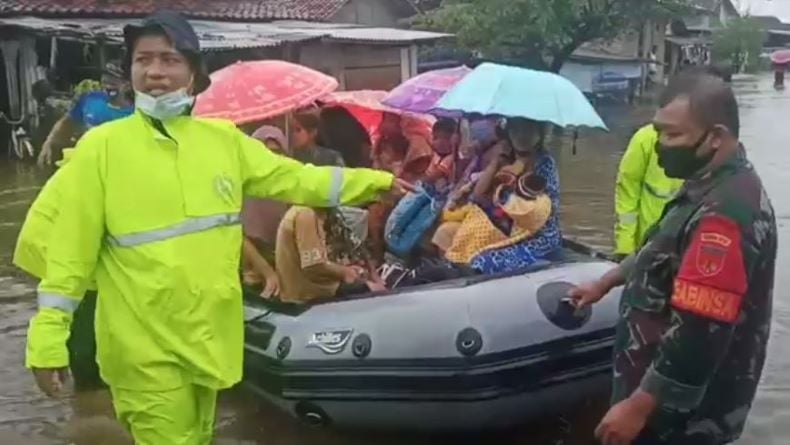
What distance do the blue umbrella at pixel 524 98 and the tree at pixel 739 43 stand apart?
46681 mm

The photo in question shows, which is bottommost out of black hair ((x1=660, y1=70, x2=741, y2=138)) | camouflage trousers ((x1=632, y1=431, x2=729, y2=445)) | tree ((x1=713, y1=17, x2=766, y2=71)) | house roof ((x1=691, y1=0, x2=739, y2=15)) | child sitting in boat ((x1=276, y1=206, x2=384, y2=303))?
tree ((x1=713, y1=17, x2=766, y2=71))

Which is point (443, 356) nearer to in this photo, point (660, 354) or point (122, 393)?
point (122, 393)

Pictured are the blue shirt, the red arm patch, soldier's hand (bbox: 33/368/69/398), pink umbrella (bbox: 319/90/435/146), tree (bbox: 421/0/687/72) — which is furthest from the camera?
tree (bbox: 421/0/687/72)

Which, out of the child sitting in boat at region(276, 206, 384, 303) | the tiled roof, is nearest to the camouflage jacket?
the child sitting in boat at region(276, 206, 384, 303)

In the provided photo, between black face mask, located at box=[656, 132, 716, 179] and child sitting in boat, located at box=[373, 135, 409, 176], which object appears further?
child sitting in boat, located at box=[373, 135, 409, 176]

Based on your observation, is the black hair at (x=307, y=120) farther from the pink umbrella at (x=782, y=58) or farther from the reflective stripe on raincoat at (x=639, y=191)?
the pink umbrella at (x=782, y=58)

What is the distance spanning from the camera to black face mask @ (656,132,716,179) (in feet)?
9.36

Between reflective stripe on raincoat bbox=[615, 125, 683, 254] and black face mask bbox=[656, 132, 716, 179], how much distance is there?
9.88 ft

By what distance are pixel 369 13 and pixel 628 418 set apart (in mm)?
26244

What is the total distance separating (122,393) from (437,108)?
3.47 m

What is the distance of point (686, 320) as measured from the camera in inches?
106

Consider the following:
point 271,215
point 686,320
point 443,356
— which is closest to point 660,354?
point 686,320

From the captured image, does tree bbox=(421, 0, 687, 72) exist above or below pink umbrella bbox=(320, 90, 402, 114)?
below

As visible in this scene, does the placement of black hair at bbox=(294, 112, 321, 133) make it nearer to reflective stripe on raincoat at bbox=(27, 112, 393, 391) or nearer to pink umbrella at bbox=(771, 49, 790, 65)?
reflective stripe on raincoat at bbox=(27, 112, 393, 391)
